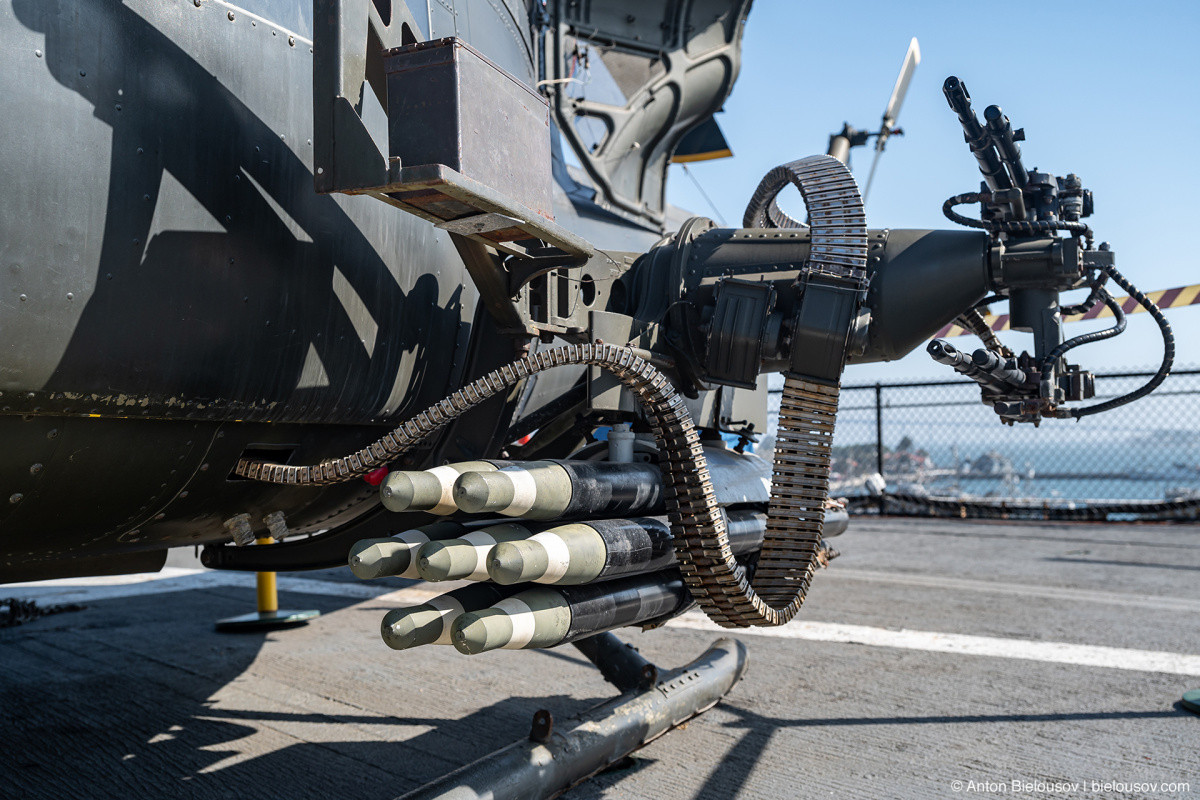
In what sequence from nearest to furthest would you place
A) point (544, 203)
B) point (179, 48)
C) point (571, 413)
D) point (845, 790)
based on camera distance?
point (179, 48)
point (544, 203)
point (845, 790)
point (571, 413)

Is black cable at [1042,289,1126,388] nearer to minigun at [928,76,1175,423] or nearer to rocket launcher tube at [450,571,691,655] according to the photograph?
minigun at [928,76,1175,423]

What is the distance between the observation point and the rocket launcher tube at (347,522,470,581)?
1733 millimetres

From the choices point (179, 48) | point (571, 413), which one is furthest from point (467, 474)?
point (571, 413)

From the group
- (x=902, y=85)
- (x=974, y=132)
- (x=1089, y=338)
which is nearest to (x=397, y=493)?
(x=974, y=132)

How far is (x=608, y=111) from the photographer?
443 cm

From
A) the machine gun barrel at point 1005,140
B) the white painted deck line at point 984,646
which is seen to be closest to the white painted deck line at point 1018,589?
the white painted deck line at point 984,646

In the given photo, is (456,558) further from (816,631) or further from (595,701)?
(816,631)

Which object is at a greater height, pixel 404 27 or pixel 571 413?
pixel 404 27

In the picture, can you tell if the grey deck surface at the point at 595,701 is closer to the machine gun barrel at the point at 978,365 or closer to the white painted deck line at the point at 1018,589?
the white painted deck line at the point at 1018,589

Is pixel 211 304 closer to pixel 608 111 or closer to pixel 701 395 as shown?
pixel 701 395

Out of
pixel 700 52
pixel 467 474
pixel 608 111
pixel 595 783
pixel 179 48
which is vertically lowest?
pixel 595 783

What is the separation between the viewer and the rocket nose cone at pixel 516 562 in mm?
1700

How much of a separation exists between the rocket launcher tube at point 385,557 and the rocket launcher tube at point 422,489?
0.12 metres

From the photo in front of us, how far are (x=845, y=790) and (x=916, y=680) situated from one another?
1.47m
